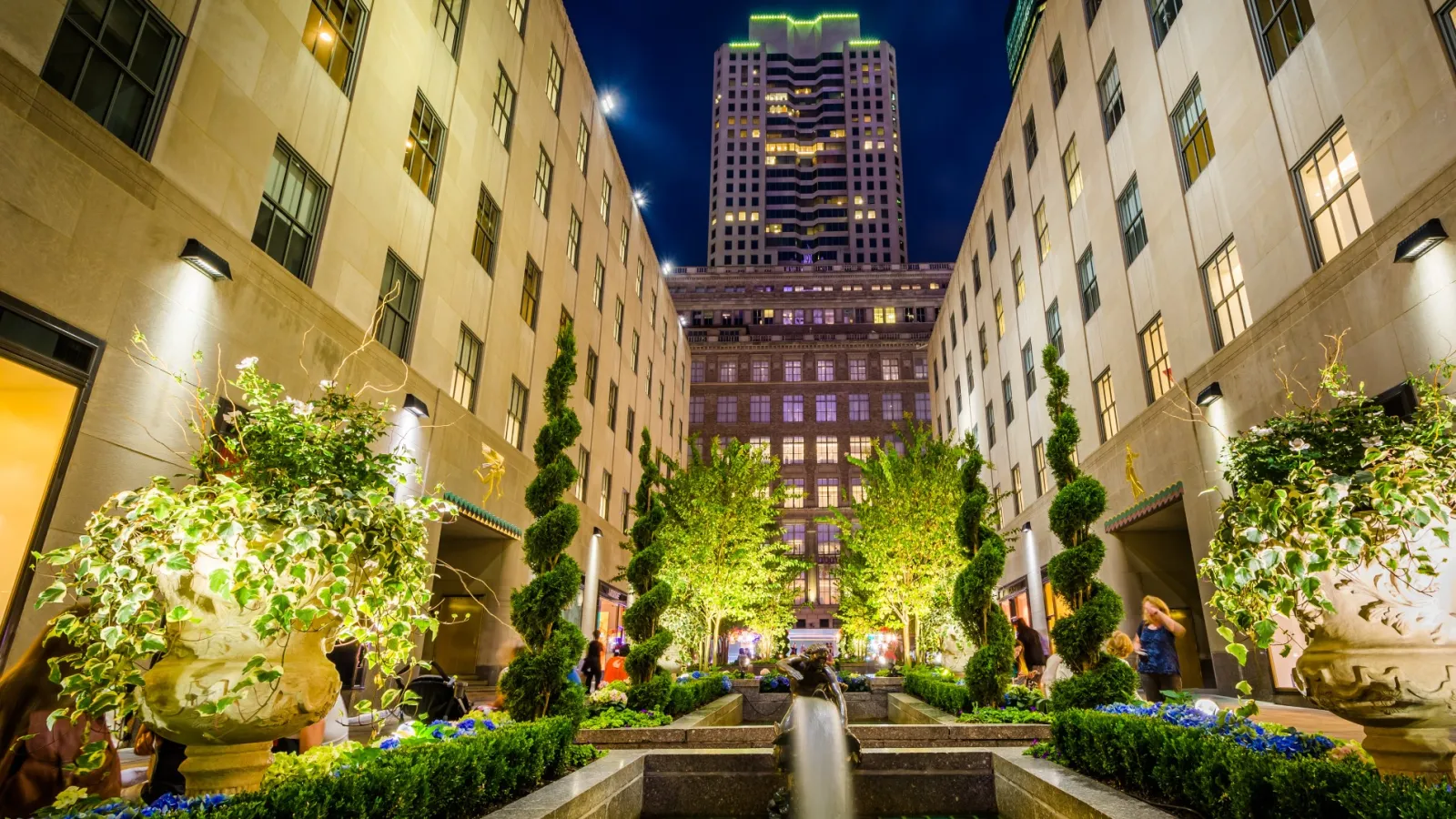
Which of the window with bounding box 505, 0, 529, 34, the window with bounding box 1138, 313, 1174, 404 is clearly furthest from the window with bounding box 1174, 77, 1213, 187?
the window with bounding box 505, 0, 529, 34

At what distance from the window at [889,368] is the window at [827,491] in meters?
10.9

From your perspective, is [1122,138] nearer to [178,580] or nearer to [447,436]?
[447,436]

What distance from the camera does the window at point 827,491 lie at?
2376 inches

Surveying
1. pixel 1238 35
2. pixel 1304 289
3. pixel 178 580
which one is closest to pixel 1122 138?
pixel 1238 35

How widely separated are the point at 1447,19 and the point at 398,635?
15.6 metres

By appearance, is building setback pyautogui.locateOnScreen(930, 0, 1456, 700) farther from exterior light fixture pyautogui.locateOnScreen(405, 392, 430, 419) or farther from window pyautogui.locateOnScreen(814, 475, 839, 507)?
window pyautogui.locateOnScreen(814, 475, 839, 507)

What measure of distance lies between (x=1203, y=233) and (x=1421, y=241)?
7.07m

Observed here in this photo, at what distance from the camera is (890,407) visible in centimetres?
6288

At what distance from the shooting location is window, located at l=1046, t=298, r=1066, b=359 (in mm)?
26344

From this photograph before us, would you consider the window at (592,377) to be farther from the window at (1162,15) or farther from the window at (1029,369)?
the window at (1162,15)

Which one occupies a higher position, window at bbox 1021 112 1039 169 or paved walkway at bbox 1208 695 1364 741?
window at bbox 1021 112 1039 169

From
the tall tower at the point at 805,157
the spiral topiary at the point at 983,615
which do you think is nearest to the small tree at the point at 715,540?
the spiral topiary at the point at 983,615

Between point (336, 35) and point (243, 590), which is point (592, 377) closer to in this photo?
point (336, 35)

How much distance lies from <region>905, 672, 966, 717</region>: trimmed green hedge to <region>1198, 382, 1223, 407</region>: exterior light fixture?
878 centimetres
